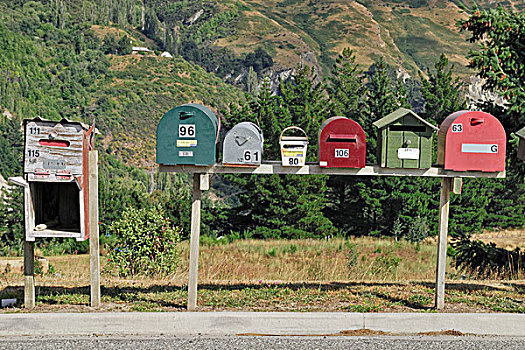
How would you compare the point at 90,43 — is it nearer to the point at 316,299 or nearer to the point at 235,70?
the point at 235,70

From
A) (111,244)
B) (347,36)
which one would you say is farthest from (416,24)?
(111,244)

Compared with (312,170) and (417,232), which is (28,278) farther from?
(417,232)

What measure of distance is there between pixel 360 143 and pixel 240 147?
3.84 feet

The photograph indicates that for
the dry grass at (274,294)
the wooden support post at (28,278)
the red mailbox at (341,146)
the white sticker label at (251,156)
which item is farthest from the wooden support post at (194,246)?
the wooden support post at (28,278)

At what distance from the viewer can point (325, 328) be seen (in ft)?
18.1

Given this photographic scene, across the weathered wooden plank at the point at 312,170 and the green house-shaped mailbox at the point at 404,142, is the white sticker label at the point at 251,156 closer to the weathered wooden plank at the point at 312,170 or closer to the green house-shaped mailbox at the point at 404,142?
the weathered wooden plank at the point at 312,170

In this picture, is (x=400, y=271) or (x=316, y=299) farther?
(x=400, y=271)

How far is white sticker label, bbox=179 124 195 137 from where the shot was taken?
5855mm

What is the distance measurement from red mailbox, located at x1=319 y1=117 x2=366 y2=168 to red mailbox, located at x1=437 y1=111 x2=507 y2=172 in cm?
86

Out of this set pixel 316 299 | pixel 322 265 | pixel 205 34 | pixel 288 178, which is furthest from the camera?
pixel 205 34

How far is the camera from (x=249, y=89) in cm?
10194

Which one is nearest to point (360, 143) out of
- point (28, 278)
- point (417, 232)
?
point (28, 278)

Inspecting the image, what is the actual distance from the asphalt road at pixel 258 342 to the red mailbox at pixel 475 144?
5.42ft

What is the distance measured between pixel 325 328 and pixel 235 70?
102237 mm
